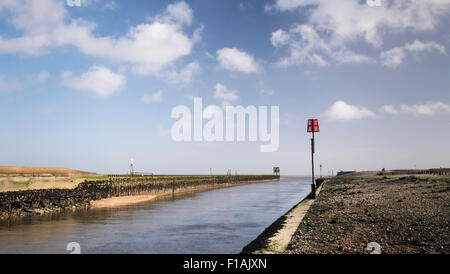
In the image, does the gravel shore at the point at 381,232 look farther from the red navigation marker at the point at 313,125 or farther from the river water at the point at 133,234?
the red navigation marker at the point at 313,125

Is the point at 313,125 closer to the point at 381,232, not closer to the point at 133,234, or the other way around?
the point at 381,232

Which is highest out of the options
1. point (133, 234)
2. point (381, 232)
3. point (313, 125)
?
point (313, 125)

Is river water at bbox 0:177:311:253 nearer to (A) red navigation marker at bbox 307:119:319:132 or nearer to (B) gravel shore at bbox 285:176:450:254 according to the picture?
(B) gravel shore at bbox 285:176:450:254

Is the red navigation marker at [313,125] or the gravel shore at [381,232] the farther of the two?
the red navigation marker at [313,125]

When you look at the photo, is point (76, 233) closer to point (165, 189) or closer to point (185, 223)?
point (185, 223)

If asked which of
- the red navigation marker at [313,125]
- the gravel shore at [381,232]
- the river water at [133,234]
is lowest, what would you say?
the river water at [133,234]

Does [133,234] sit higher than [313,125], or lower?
lower

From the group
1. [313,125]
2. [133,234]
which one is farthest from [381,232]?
[313,125]

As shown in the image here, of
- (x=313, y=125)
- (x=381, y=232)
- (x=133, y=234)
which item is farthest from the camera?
(x=313, y=125)

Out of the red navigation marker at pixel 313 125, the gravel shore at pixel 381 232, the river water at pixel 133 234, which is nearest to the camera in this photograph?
the gravel shore at pixel 381 232

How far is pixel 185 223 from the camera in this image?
25812mm

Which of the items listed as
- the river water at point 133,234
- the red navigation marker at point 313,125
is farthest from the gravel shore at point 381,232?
the red navigation marker at point 313,125
